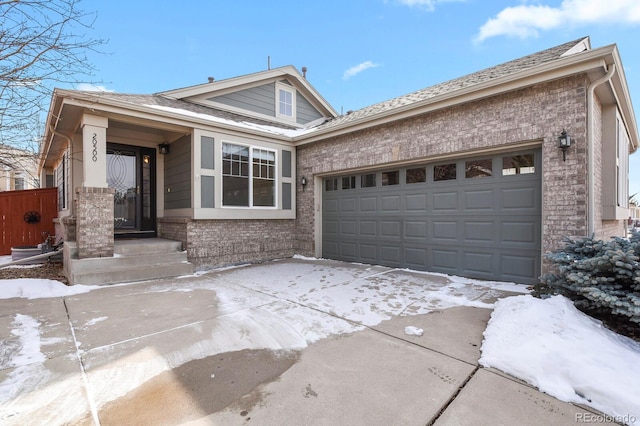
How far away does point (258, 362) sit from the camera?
274 cm

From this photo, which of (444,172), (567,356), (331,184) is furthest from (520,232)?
(331,184)

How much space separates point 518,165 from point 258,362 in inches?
217

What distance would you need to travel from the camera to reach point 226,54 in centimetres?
1320

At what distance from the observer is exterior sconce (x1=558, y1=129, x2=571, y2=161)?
4.73 metres

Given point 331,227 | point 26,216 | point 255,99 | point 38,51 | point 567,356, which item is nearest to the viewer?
point 567,356

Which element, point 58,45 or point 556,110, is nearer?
point 58,45

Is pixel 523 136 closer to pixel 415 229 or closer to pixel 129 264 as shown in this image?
pixel 415 229

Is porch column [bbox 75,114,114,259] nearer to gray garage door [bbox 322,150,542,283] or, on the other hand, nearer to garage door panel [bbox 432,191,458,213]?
gray garage door [bbox 322,150,542,283]

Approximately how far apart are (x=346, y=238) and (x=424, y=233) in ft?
7.26

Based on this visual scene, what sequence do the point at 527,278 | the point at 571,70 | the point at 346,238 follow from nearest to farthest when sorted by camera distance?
the point at 571,70, the point at 527,278, the point at 346,238

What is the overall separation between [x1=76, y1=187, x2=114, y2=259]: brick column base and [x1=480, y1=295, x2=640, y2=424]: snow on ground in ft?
21.9

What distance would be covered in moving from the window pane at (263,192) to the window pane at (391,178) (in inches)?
125

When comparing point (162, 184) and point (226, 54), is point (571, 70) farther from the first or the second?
point (226, 54)

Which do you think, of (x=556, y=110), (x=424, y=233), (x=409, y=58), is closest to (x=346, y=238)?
(x=424, y=233)
